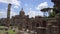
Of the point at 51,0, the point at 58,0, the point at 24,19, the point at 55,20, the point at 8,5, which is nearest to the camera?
the point at 55,20

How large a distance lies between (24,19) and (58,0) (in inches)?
1424

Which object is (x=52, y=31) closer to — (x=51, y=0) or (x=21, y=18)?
(x=51, y=0)

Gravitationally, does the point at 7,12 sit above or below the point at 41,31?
above

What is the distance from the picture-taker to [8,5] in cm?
4591

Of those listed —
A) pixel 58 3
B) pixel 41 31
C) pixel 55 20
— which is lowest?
pixel 41 31

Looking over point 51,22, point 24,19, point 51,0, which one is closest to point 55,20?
point 51,22

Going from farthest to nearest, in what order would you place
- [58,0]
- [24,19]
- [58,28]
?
[24,19], [58,0], [58,28]

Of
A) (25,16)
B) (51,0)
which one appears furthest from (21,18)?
(51,0)

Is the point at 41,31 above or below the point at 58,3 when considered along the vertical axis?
below

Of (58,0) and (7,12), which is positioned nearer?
(58,0)

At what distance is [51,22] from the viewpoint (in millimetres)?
21953

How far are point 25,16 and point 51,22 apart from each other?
4029cm

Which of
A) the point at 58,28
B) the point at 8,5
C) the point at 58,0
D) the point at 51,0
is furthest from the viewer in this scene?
the point at 8,5

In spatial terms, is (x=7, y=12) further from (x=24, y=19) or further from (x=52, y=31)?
(x=52, y=31)
